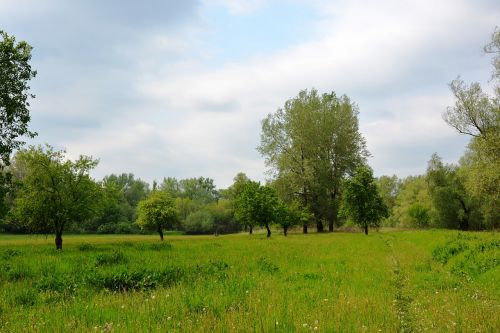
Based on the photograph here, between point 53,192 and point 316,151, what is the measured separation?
147ft

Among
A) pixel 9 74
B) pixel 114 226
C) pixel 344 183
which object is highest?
pixel 9 74

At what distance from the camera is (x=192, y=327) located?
682 cm

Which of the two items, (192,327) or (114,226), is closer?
(192,327)

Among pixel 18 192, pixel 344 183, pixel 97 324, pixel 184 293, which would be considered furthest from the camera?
pixel 344 183

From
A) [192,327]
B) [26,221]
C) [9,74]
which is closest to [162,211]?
[26,221]

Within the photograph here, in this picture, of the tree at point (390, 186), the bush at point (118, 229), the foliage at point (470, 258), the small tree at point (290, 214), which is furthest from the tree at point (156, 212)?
the tree at point (390, 186)

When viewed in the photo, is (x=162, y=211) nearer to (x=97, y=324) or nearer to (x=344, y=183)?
(x=344, y=183)

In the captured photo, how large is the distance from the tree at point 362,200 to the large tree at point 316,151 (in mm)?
12230

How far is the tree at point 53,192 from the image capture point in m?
31.5

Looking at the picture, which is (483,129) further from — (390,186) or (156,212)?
(390,186)

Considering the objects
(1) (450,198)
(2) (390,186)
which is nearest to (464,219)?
(1) (450,198)

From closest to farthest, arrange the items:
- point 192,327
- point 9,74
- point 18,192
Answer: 1. point 192,327
2. point 9,74
3. point 18,192

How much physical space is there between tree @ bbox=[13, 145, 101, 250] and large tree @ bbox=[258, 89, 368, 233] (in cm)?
3778

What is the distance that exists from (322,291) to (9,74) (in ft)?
97.9
